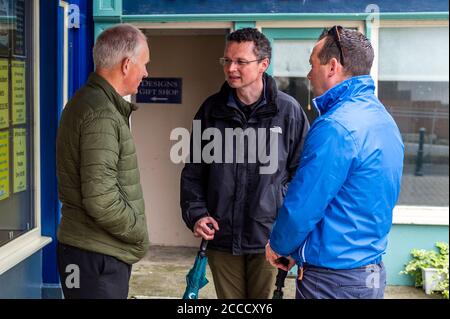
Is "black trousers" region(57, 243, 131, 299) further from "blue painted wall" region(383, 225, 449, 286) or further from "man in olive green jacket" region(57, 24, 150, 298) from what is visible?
"blue painted wall" region(383, 225, 449, 286)

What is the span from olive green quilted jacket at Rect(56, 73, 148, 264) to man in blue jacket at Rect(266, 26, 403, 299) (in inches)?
26.5

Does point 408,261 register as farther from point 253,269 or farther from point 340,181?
point 340,181

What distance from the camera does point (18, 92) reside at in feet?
13.9

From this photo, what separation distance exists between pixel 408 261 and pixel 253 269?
9.01 ft

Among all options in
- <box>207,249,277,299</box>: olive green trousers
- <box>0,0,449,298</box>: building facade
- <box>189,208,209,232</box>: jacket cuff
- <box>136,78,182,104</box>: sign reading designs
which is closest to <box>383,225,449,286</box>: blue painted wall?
<box>0,0,449,298</box>: building facade

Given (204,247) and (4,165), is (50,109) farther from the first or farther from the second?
(204,247)

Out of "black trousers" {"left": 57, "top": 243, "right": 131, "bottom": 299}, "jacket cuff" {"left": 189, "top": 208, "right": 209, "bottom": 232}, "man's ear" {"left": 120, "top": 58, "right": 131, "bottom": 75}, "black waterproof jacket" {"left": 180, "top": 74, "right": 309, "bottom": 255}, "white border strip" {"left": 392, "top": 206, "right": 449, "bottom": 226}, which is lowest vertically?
"white border strip" {"left": 392, "top": 206, "right": 449, "bottom": 226}

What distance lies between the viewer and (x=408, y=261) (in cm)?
559

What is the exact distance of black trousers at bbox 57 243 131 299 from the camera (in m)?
2.71

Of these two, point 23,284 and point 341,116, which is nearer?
point 341,116
